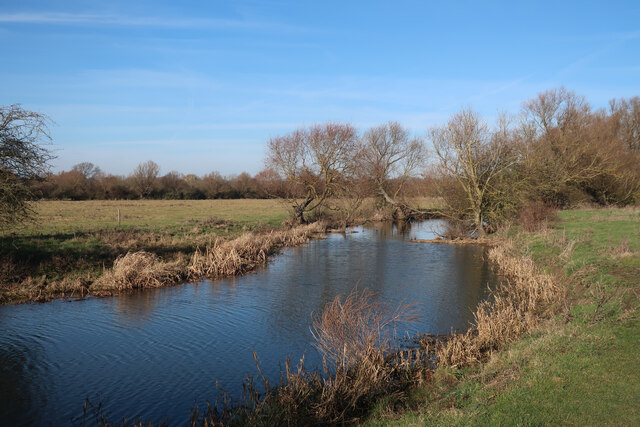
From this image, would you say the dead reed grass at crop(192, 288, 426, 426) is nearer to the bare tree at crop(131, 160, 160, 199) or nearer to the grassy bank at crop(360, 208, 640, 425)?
the grassy bank at crop(360, 208, 640, 425)

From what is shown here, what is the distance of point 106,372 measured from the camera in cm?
926

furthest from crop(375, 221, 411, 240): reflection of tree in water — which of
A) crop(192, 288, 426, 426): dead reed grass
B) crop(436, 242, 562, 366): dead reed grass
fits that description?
crop(192, 288, 426, 426): dead reed grass

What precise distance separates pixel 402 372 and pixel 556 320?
4316mm

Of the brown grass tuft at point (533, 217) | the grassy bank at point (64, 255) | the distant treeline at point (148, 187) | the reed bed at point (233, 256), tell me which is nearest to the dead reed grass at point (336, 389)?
the grassy bank at point (64, 255)

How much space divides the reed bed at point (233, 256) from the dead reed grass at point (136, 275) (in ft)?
3.39

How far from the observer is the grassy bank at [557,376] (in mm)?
5699

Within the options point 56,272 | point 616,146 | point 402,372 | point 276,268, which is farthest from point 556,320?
point 616,146

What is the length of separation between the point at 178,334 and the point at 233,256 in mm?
8082

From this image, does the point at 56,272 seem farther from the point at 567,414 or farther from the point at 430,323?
the point at 567,414

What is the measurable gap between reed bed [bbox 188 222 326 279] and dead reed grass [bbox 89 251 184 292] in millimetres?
1034

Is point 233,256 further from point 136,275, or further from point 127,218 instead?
point 127,218

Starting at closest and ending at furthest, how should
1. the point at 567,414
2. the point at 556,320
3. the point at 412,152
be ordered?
the point at 567,414
the point at 556,320
the point at 412,152

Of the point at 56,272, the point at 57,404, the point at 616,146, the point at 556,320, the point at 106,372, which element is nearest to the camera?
the point at 57,404

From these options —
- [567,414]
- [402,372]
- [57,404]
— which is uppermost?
[567,414]
